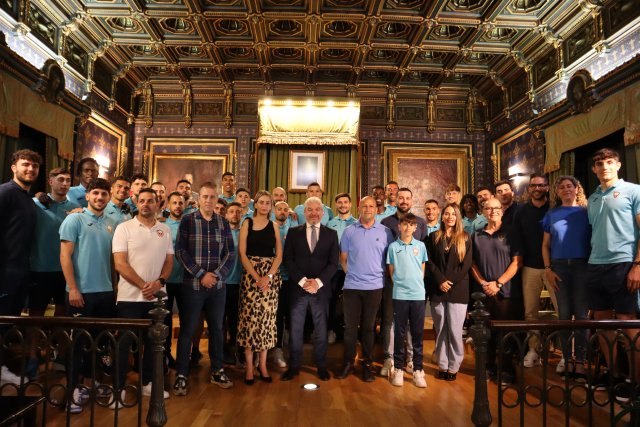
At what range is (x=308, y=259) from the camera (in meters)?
3.62

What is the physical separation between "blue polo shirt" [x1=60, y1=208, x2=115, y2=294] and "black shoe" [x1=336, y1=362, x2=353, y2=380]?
2008 mm

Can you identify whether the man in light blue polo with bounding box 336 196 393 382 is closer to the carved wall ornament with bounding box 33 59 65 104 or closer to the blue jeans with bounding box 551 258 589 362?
the blue jeans with bounding box 551 258 589 362

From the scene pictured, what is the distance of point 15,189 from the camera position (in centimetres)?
311

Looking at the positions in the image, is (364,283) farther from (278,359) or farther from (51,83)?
(51,83)

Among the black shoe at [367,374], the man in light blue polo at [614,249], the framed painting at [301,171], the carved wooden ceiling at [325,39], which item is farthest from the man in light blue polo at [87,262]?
the framed painting at [301,171]

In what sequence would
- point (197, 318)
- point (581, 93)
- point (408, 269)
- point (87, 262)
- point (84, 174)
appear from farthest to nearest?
point (581, 93)
point (84, 174)
point (408, 269)
point (197, 318)
point (87, 262)

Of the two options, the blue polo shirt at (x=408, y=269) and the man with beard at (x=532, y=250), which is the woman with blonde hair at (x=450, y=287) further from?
the man with beard at (x=532, y=250)

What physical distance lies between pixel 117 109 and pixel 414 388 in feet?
24.8

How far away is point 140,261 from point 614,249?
11.2 feet

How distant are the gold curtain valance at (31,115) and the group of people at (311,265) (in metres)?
1.91

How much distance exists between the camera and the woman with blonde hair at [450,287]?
11.6ft

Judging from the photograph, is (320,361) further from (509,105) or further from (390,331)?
(509,105)

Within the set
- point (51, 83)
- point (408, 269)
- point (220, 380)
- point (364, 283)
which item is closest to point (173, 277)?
point (220, 380)

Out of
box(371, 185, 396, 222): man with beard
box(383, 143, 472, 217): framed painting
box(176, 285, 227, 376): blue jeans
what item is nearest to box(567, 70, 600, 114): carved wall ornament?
box(371, 185, 396, 222): man with beard
